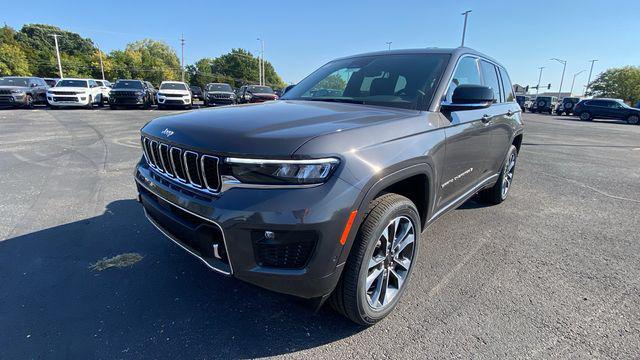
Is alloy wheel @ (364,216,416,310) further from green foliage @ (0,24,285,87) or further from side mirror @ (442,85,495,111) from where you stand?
green foliage @ (0,24,285,87)

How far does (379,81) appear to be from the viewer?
3.13 m

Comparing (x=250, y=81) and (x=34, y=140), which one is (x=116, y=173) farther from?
(x=250, y=81)

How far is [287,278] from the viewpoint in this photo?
6.05 ft

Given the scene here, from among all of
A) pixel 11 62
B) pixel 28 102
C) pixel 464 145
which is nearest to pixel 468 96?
pixel 464 145

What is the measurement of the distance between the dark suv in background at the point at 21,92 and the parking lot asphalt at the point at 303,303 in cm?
1765

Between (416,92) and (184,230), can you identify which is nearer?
(184,230)

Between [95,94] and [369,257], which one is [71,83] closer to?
[95,94]

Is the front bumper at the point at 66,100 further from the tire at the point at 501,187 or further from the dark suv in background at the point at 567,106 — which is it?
the dark suv in background at the point at 567,106

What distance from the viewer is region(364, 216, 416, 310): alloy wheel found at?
89.5 inches

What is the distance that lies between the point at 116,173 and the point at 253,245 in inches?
197

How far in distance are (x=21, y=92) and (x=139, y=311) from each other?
21.6 m

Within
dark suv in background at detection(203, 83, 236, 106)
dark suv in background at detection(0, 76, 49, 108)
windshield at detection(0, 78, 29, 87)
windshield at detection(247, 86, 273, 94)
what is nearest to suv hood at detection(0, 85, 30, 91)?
dark suv in background at detection(0, 76, 49, 108)

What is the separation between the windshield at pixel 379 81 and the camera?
282cm

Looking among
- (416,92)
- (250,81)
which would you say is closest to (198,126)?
(416,92)
